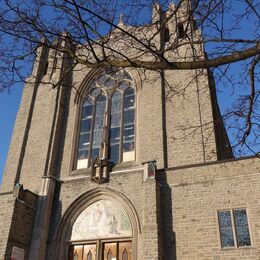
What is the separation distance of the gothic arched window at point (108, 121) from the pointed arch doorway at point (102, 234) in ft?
7.30

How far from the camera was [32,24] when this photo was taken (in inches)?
278

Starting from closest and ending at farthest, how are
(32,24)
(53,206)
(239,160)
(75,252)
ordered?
(32,24)
(239,160)
(75,252)
(53,206)

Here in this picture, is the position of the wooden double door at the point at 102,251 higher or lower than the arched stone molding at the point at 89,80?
lower

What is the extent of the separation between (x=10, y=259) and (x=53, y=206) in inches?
102

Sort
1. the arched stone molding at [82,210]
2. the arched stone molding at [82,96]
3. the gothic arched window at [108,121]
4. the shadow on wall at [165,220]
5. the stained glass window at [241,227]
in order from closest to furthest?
1. the stained glass window at [241,227]
2. the shadow on wall at [165,220]
3. the arched stone molding at [82,210]
4. the gothic arched window at [108,121]
5. the arched stone molding at [82,96]

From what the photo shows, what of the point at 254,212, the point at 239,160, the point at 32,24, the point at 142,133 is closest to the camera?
the point at 32,24

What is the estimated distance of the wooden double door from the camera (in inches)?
455

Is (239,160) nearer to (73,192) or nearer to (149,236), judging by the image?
(149,236)

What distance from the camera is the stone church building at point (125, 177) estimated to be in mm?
10438

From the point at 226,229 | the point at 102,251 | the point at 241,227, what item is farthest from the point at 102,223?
the point at 241,227

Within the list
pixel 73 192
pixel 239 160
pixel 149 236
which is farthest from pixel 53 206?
pixel 239 160

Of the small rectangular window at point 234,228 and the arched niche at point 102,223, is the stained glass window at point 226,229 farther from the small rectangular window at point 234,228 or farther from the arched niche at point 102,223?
the arched niche at point 102,223

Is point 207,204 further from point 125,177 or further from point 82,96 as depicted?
point 82,96

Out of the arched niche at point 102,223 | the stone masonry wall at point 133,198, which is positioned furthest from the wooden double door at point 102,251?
the stone masonry wall at point 133,198
